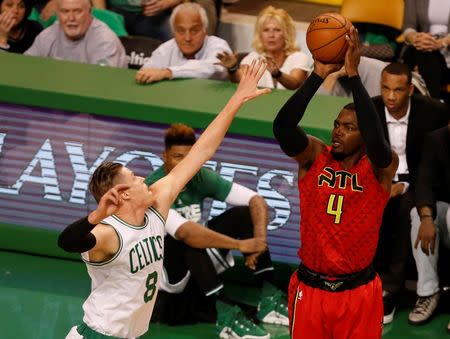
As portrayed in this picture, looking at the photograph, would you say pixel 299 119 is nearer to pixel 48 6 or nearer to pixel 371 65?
pixel 371 65

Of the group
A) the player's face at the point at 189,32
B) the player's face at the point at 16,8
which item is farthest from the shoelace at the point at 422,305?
the player's face at the point at 16,8

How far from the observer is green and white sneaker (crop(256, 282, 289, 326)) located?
7457 mm

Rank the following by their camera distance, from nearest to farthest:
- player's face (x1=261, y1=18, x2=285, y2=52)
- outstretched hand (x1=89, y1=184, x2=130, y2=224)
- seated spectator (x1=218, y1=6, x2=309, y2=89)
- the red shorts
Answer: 1. outstretched hand (x1=89, y1=184, x2=130, y2=224)
2. the red shorts
3. seated spectator (x1=218, y1=6, x2=309, y2=89)
4. player's face (x1=261, y1=18, x2=285, y2=52)

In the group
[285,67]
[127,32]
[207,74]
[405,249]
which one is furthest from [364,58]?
[127,32]

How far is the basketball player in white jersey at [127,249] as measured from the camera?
513 centimetres

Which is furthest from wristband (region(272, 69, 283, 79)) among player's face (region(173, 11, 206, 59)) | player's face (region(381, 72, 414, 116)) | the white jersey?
the white jersey

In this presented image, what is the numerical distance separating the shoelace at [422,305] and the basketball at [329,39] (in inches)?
102

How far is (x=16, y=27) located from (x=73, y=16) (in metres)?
0.72

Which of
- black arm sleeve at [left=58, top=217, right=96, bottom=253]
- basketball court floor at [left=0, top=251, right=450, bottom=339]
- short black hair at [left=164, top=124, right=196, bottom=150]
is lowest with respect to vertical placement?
basketball court floor at [left=0, top=251, right=450, bottom=339]

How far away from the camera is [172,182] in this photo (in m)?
5.51

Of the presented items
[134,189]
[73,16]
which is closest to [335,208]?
[134,189]

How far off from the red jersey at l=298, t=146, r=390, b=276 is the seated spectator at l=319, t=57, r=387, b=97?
8.79 feet

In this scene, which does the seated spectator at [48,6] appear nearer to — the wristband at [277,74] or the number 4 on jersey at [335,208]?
the wristband at [277,74]

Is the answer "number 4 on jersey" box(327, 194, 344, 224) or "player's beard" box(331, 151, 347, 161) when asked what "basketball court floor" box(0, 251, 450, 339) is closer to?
"number 4 on jersey" box(327, 194, 344, 224)
